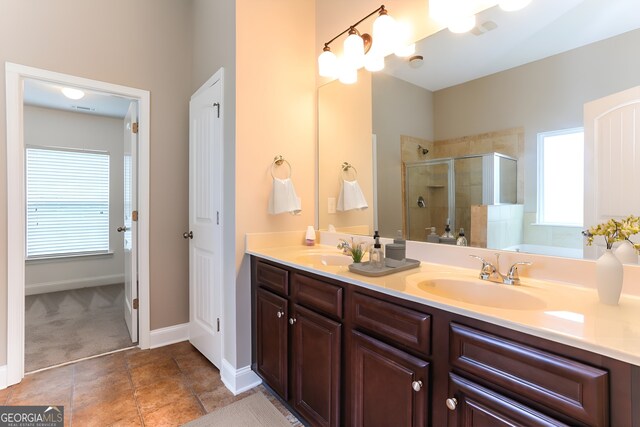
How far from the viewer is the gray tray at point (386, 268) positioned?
1.27 m

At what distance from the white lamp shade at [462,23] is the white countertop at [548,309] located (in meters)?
1.16

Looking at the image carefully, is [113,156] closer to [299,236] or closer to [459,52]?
[299,236]

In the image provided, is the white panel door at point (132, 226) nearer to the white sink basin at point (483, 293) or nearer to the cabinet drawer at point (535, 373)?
the white sink basin at point (483, 293)

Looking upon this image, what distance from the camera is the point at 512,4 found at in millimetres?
1294

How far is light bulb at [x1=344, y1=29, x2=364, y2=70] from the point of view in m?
1.83

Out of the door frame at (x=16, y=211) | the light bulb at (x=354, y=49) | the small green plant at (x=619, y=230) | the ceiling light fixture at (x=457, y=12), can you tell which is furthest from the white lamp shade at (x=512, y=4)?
the door frame at (x=16, y=211)

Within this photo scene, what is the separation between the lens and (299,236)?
2.22 metres

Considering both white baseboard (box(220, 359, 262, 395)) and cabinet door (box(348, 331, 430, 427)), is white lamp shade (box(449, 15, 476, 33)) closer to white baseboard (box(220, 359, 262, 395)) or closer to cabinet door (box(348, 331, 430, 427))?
cabinet door (box(348, 331, 430, 427))

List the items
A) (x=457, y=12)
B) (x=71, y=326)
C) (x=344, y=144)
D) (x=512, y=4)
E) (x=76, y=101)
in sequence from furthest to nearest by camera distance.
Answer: (x=76, y=101) < (x=71, y=326) < (x=344, y=144) < (x=457, y=12) < (x=512, y=4)

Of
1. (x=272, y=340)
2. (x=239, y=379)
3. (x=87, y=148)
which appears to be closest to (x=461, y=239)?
(x=272, y=340)

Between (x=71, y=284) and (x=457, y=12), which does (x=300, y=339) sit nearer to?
(x=457, y=12)

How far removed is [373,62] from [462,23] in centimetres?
55

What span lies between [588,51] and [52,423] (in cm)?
304

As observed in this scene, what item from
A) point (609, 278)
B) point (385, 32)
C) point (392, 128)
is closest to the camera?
point (609, 278)
